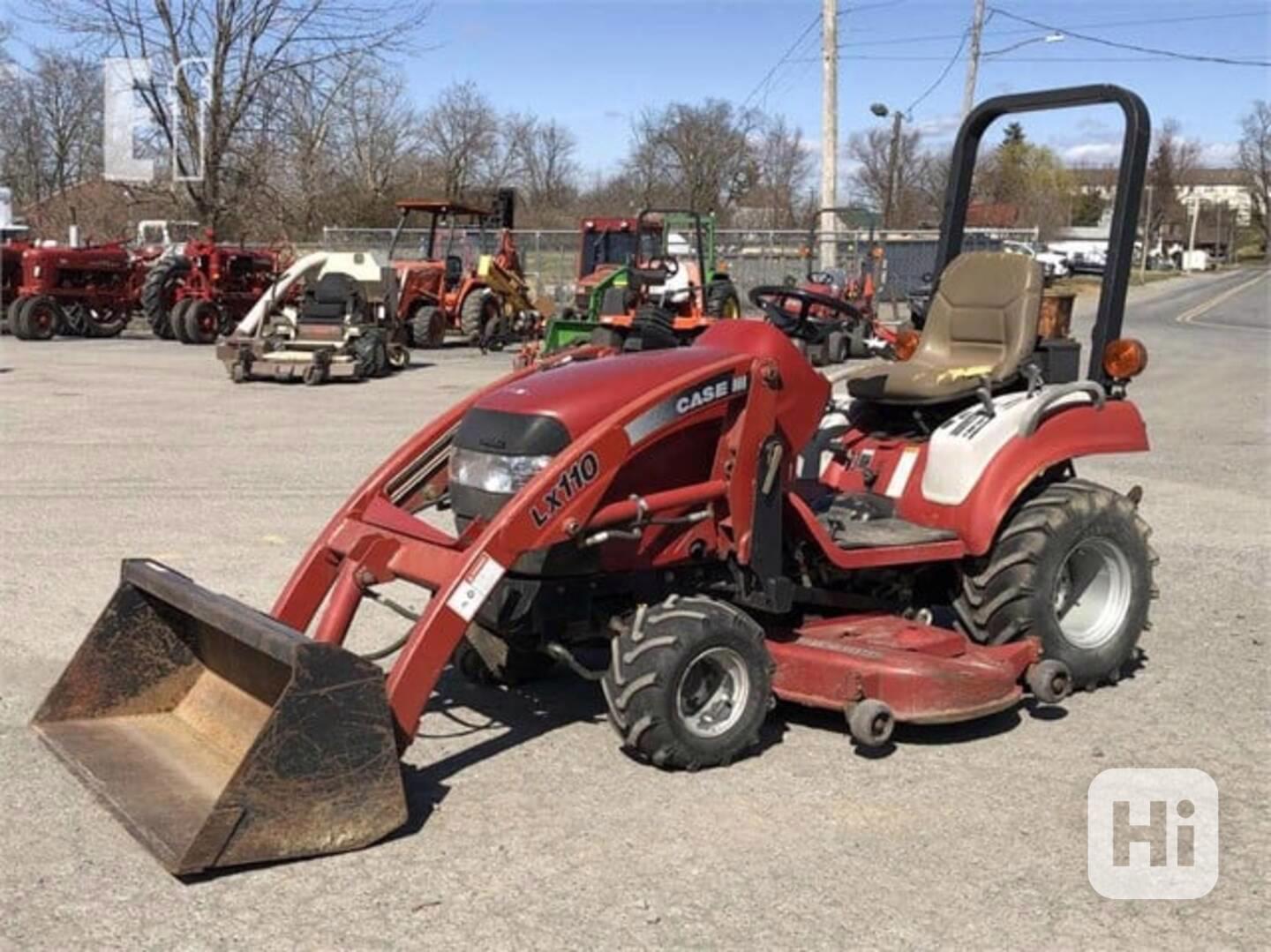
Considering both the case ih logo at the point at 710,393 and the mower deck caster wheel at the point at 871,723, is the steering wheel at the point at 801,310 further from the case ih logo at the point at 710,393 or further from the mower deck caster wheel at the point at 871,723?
the mower deck caster wheel at the point at 871,723

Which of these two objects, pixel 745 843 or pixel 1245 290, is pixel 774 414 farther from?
pixel 1245 290

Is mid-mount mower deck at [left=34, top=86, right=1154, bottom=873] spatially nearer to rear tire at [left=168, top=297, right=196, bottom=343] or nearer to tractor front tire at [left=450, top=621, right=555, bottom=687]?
tractor front tire at [left=450, top=621, right=555, bottom=687]

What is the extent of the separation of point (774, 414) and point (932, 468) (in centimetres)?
101

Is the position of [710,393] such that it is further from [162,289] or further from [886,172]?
[886,172]

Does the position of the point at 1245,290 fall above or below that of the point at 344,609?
below

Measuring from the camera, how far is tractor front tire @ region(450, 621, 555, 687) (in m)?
5.29

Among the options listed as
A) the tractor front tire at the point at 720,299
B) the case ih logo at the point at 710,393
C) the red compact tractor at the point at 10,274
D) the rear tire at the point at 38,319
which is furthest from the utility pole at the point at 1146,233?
the case ih logo at the point at 710,393

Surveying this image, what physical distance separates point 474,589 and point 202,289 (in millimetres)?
21469

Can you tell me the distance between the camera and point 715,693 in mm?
4680

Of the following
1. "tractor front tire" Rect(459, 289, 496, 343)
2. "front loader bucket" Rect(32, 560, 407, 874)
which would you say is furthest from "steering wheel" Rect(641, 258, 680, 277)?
"front loader bucket" Rect(32, 560, 407, 874)

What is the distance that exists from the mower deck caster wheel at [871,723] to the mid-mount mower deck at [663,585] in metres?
0.01

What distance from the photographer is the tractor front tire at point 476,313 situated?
76.1 feet

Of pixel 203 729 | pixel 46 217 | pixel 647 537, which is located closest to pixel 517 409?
pixel 647 537

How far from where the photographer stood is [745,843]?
409 cm
